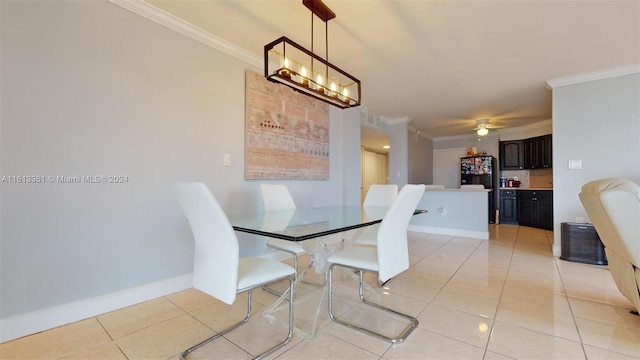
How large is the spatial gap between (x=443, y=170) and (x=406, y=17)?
20.1ft

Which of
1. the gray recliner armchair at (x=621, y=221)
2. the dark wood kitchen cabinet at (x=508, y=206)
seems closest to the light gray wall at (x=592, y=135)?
the gray recliner armchair at (x=621, y=221)

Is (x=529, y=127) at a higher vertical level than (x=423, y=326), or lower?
higher

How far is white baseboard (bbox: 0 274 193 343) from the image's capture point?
1.62 meters

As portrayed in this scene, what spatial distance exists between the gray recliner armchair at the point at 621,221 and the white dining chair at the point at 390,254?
103 cm

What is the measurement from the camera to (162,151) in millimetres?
2250

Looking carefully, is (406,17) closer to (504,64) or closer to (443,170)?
(504,64)

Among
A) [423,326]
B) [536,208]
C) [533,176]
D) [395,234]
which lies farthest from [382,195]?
[533,176]

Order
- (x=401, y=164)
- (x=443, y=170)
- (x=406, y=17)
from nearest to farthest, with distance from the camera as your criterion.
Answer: (x=406, y=17) → (x=401, y=164) → (x=443, y=170)

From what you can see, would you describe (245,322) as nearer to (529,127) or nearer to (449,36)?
(449,36)

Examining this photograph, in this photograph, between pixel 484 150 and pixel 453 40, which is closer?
pixel 453 40

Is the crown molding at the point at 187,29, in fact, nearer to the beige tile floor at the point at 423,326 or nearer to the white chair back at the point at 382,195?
the white chair back at the point at 382,195

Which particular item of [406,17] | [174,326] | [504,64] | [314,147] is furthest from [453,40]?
[174,326]

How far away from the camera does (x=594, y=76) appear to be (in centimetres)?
332

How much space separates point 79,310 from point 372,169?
23.6 ft
